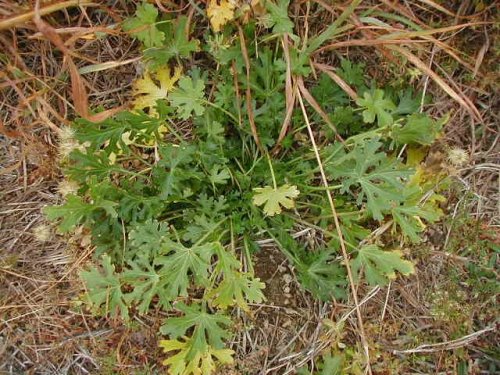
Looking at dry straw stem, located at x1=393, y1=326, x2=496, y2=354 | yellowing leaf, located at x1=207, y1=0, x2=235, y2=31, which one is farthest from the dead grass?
yellowing leaf, located at x1=207, y1=0, x2=235, y2=31

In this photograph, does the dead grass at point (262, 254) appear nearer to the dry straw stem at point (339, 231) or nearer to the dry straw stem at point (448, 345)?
the dry straw stem at point (448, 345)

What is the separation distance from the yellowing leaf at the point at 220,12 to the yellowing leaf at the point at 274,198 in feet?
2.65

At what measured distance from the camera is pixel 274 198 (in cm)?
245

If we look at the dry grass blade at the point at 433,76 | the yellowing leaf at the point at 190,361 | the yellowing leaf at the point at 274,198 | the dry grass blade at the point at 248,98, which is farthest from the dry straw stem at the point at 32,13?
the yellowing leaf at the point at 190,361

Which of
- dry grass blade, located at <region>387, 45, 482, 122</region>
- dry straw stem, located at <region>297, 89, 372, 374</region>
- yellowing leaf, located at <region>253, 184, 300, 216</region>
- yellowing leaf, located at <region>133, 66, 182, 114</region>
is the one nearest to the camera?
yellowing leaf, located at <region>253, 184, 300, 216</region>

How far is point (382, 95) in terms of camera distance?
8.66 ft

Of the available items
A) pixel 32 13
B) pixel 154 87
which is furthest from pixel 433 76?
pixel 32 13

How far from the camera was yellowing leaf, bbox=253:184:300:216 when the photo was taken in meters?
2.43

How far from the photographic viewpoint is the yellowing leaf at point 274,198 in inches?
95.7

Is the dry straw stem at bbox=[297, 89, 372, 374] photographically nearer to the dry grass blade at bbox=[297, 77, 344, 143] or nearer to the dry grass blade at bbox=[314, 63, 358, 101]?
the dry grass blade at bbox=[297, 77, 344, 143]

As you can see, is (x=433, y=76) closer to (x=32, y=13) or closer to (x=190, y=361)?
(x=190, y=361)

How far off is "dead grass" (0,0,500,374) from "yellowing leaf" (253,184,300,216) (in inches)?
20.2

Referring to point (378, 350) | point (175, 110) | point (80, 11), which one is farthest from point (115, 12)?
point (378, 350)

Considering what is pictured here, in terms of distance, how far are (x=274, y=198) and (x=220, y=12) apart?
0.91 m
